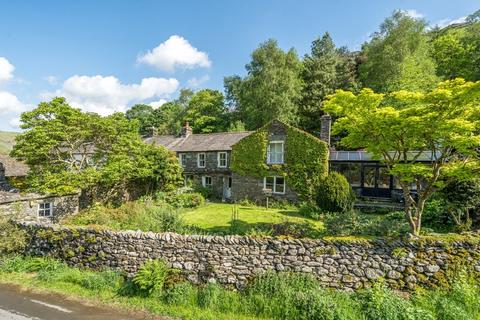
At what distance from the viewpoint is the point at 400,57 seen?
31906mm

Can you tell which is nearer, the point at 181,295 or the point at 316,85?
the point at 181,295

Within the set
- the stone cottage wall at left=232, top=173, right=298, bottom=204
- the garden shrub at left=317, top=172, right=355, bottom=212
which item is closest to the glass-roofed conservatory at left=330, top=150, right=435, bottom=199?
the garden shrub at left=317, top=172, right=355, bottom=212

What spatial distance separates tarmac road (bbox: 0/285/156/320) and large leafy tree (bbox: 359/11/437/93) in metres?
35.0

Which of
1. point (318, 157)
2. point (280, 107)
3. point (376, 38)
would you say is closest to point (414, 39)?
point (376, 38)

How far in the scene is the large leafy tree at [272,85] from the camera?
33094 mm

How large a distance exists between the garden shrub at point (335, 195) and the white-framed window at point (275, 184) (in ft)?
16.9

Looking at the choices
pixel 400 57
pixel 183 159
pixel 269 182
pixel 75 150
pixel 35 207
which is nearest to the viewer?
pixel 35 207

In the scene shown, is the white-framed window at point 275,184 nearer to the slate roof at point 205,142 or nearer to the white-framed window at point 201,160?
the slate roof at point 205,142

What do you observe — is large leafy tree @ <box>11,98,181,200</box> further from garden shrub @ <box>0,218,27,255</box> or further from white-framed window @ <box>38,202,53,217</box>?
garden shrub @ <box>0,218,27,255</box>

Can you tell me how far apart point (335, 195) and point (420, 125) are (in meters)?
9.05

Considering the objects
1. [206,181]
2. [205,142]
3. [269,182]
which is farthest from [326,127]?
[206,181]

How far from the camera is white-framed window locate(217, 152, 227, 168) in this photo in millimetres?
26334

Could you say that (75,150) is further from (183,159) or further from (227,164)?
(227,164)

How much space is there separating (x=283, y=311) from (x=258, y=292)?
3.01 ft
